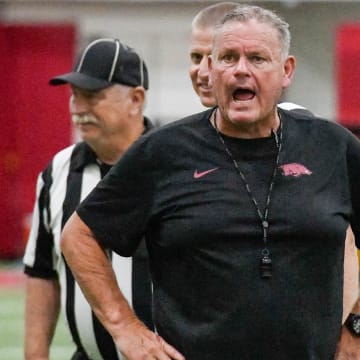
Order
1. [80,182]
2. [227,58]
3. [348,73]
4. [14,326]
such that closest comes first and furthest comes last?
[227,58] < [80,182] < [14,326] < [348,73]

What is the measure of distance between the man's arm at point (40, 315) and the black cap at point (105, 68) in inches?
29.5

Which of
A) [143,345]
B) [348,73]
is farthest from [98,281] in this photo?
[348,73]

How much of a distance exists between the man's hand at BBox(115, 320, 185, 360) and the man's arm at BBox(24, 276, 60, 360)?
109 centimetres

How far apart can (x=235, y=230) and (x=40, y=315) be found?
4.53 ft

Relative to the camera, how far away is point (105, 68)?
4617 mm

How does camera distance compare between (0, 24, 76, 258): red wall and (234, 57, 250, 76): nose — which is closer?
(234, 57, 250, 76): nose

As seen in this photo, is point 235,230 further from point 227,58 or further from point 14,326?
point 14,326

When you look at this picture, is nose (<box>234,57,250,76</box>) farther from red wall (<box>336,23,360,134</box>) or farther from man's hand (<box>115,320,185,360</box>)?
red wall (<box>336,23,360,134</box>)

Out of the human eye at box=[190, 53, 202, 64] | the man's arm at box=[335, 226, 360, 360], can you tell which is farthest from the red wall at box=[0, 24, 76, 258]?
the man's arm at box=[335, 226, 360, 360]

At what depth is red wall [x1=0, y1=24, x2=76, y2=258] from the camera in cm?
1598

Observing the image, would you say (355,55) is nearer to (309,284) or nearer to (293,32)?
(293,32)

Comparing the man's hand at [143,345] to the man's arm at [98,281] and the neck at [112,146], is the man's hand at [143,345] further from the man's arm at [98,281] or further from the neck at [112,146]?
the neck at [112,146]

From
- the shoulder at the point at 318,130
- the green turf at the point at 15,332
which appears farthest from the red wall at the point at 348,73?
the shoulder at the point at 318,130

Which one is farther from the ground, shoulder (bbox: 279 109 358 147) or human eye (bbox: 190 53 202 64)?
human eye (bbox: 190 53 202 64)
